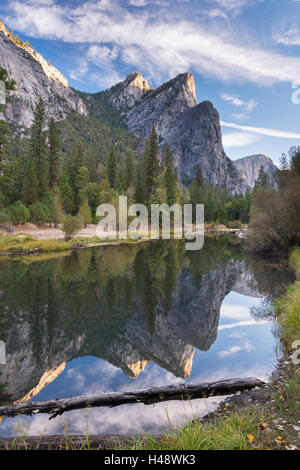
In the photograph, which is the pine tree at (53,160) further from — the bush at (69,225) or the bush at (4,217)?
the bush at (69,225)

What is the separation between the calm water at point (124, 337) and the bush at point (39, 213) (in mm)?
24357

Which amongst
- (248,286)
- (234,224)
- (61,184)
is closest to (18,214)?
(61,184)

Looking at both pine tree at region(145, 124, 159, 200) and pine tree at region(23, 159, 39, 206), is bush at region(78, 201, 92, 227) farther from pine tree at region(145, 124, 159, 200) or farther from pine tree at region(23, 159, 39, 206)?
pine tree at region(145, 124, 159, 200)

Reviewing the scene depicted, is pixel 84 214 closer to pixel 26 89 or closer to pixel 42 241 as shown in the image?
pixel 42 241

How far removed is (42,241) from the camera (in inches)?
1315

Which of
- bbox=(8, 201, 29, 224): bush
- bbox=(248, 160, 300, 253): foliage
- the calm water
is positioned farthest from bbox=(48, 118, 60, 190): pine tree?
bbox=(248, 160, 300, 253): foliage

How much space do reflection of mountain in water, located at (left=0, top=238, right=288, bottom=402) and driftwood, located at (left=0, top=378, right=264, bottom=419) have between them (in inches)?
41.6

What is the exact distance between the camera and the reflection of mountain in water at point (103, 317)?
8.35m

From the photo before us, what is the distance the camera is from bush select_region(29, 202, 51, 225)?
142 ft

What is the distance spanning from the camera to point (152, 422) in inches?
211

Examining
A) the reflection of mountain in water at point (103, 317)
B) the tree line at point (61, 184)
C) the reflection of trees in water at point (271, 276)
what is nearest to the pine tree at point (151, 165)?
the tree line at point (61, 184)

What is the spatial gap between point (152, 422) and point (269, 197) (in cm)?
2713

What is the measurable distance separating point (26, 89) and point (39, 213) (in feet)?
503
